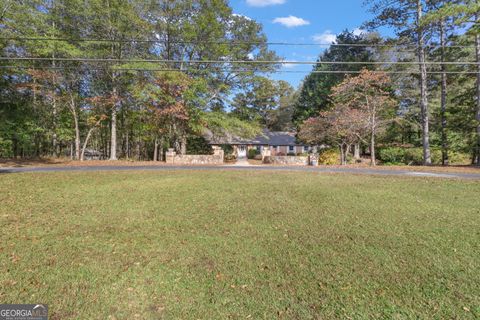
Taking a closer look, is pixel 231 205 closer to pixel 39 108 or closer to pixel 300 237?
pixel 300 237

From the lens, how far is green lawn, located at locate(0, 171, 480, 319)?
9.19 feet

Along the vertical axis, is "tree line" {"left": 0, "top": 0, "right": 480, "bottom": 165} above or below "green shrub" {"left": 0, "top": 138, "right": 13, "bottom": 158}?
above

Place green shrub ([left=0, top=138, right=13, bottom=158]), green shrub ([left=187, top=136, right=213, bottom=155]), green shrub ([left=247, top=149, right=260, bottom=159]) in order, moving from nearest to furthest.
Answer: green shrub ([left=0, top=138, right=13, bottom=158])
green shrub ([left=187, top=136, right=213, bottom=155])
green shrub ([left=247, top=149, right=260, bottom=159])

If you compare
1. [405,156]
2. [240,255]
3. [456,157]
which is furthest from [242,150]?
[240,255]

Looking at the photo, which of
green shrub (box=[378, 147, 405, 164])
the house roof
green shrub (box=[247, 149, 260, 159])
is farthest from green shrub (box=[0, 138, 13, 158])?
green shrub (box=[378, 147, 405, 164])

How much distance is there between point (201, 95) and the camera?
1984 cm

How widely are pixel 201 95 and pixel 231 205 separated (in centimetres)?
1468

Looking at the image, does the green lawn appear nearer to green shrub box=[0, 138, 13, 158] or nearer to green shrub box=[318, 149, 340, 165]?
green shrub box=[318, 149, 340, 165]

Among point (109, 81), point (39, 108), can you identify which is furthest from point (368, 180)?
point (39, 108)

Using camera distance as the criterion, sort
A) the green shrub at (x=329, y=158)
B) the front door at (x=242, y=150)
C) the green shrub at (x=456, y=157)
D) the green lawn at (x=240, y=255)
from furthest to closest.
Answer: the front door at (x=242, y=150) → the green shrub at (x=456, y=157) → the green shrub at (x=329, y=158) → the green lawn at (x=240, y=255)

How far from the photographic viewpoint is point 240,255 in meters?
3.99

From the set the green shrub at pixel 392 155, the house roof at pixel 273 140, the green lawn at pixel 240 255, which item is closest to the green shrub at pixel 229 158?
the house roof at pixel 273 140

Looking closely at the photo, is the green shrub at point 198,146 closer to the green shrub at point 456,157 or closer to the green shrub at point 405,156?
the green shrub at point 405,156

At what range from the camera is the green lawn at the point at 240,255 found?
2.80m
